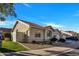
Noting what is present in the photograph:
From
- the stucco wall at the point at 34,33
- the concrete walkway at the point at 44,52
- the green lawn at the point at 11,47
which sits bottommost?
the concrete walkway at the point at 44,52

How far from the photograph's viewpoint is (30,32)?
30.6ft

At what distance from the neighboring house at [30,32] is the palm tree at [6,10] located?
0.84 feet

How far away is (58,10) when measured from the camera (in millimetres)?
9172

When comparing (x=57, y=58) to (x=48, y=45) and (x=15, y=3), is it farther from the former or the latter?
(x=15, y=3)

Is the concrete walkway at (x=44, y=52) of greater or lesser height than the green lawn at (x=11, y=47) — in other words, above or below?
below

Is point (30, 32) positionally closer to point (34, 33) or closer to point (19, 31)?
point (34, 33)

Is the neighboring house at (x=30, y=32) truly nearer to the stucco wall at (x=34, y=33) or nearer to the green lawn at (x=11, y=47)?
the stucco wall at (x=34, y=33)

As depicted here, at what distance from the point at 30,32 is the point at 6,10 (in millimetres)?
723

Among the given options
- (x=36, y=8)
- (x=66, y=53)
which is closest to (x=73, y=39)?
(x=66, y=53)

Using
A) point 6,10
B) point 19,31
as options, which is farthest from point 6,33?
point 6,10

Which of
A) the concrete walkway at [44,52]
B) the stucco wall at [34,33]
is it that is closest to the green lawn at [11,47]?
the concrete walkway at [44,52]

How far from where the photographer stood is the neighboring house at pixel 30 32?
924 cm

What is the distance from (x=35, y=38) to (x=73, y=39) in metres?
0.84

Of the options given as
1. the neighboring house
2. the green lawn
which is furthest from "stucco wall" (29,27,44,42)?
the green lawn
